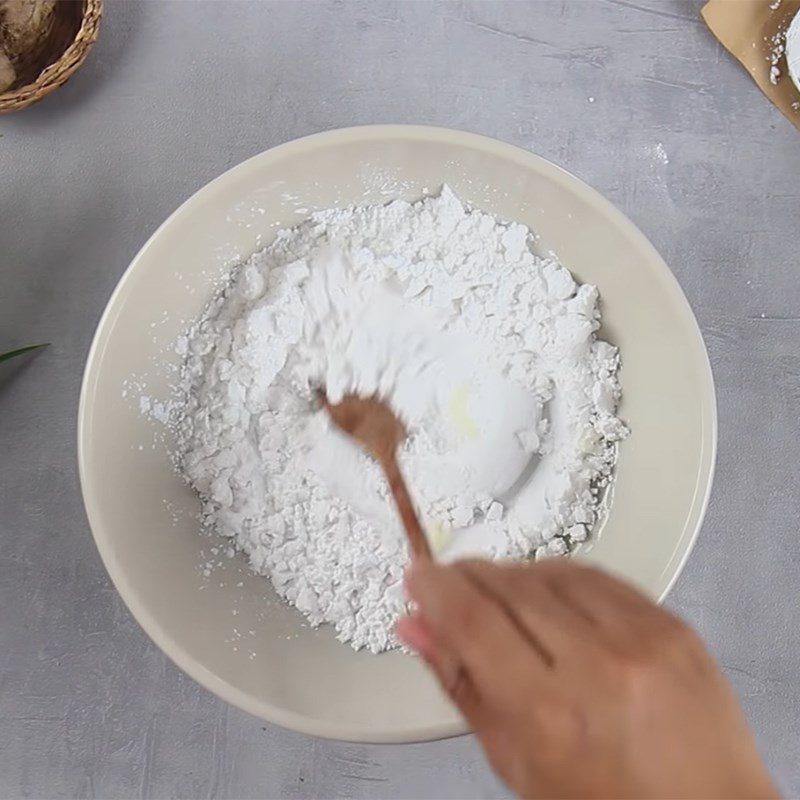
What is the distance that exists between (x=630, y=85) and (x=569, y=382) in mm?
386

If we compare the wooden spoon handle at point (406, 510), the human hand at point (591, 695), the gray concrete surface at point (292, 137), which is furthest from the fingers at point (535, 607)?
the gray concrete surface at point (292, 137)

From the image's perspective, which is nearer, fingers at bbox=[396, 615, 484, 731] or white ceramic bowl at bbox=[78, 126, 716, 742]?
fingers at bbox=[396, 615, 484, 731]

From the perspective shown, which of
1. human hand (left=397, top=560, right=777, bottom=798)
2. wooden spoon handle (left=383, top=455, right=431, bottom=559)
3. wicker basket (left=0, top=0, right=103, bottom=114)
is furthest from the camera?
wicker basket (left=0, top=0, right=103, bottom=114)

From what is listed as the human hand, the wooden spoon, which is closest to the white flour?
the wooden spoon

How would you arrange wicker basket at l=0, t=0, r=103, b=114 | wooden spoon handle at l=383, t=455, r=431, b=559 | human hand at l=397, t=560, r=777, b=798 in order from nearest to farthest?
1. human hand at l=397, t=560, r=777, b=798
2. wooden spoon handle at l=383, t=455, r=431, b=559
3. wicker basket at l=0, t=0, r=103, b=114

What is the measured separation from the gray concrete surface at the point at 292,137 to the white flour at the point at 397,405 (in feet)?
0.59

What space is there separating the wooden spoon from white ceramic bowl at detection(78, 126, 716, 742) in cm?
Result: 17

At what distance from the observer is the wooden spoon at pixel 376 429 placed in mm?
819

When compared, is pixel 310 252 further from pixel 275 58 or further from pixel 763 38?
pixel 763 38

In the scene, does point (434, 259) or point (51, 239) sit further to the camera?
point (51, 239)

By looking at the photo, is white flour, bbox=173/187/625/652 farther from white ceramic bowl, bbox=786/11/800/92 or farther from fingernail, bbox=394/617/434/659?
white ceramic bowl, bbox=786/11/800/92

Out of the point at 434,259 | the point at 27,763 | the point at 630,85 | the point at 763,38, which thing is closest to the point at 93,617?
the point at 27,763

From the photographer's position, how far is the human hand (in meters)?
0.49

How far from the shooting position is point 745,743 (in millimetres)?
514
